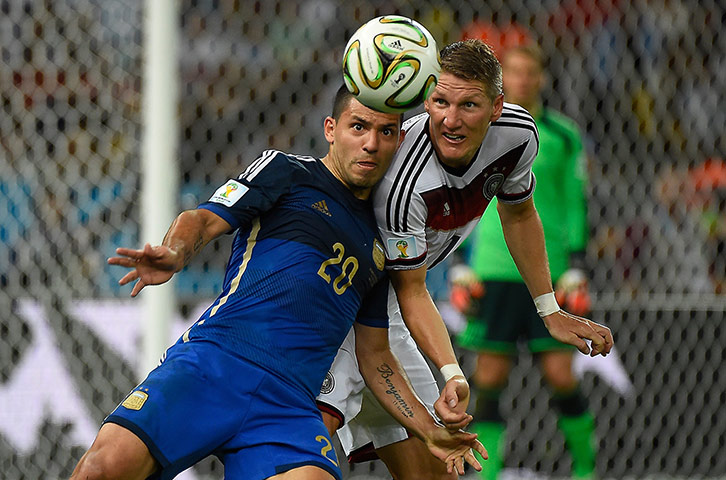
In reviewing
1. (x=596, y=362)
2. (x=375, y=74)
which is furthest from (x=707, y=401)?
(x=375, y=74)

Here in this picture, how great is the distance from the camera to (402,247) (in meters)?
3.14

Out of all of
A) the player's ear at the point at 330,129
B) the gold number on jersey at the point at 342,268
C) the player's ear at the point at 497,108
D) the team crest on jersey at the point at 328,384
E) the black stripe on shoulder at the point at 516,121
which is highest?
the player's ear at the point at 497,108

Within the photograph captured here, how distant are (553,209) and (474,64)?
7.97ft

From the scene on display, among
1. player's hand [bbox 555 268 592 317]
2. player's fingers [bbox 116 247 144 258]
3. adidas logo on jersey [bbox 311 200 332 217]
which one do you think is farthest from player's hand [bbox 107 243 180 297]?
player's hand [bbox 555 268 592 317]

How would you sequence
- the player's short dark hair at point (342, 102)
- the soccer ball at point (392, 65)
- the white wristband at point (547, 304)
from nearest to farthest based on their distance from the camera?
the soccer ball at point (392, 65) → the player's short dark hair at point (342, 102) → the white wristband at point (547, 304)

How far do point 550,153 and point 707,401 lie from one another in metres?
1.73

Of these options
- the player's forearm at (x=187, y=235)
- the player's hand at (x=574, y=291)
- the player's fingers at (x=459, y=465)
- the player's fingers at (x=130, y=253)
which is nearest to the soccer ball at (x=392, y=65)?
the player's forearm at (x=187, y=235)

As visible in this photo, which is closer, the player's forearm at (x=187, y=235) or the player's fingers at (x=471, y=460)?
the player's forearm at (x=187, y=235)

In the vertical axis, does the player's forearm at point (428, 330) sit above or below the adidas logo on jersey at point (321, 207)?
below

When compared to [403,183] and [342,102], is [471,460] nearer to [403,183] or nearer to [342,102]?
[403,183]

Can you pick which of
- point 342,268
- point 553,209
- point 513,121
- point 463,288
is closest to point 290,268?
point 342,268

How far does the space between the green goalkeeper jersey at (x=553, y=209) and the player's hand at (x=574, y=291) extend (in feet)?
0.53

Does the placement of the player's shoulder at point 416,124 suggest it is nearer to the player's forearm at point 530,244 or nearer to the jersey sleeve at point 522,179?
the jersey sleeve at point 522,179

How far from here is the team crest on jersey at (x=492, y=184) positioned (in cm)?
325
